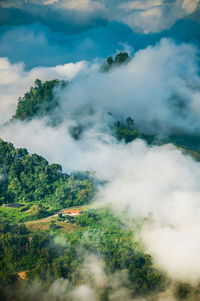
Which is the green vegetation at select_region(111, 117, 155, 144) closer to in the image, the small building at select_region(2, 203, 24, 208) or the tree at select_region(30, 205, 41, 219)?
the tree at select_region(30, 205, 41, 219)

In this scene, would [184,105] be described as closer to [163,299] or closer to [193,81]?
[193,81]

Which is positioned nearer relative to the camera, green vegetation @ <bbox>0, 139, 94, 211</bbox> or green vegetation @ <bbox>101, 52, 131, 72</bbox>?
green vegetation @ <bbox>0, 139, 94, 211</bbox>

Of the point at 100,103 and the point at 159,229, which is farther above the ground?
the point at 100,103

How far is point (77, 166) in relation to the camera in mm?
36562

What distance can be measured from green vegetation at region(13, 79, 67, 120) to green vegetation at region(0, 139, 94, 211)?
34.1 ft

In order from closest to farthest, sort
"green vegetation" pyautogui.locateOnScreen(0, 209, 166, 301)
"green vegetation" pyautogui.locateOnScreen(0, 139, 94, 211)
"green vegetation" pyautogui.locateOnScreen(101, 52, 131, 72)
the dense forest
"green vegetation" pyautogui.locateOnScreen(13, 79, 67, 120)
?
the dense forest < "green vegetation" pyautogui.locateOnScreen(0, 209, 166, 301) < "green vegetation" pyautogui.locateOnScreen(0, 139, 94, 211) < "green vegetation" pyautogui.locateOnScreen(13, 79, 67, 120) < "green vegetation" pyautogui.locateOnScreen(101, 52, 131, 72)

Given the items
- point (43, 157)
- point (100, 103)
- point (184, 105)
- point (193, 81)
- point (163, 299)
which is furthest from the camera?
point (193, 81)

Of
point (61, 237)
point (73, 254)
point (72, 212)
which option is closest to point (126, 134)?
point (72, 212)

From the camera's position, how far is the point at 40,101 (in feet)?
163

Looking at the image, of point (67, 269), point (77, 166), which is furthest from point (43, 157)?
point (67, 269)

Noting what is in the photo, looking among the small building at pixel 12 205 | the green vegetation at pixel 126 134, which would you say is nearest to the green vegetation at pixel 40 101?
the green vegetation at pixel 126 134

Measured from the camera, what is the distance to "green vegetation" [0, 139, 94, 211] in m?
33.4

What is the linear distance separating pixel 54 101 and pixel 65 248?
2842cm

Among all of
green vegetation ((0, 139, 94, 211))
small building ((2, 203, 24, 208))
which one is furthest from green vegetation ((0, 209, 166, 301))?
small building ((2, 203, 24, 208))
